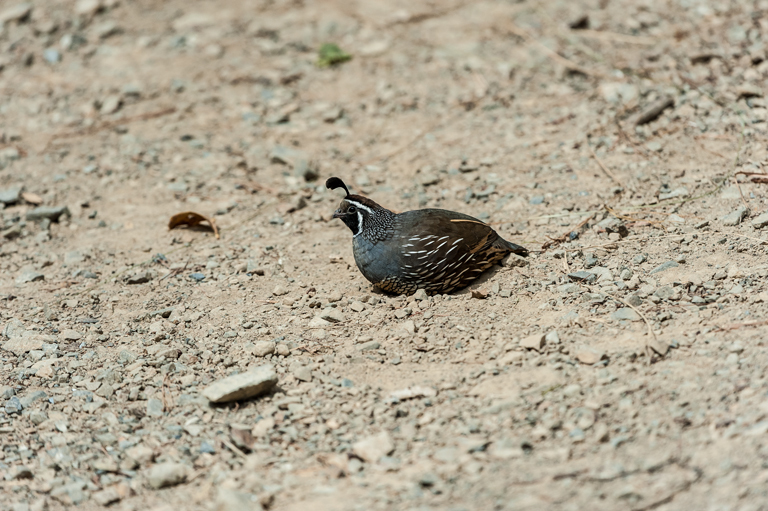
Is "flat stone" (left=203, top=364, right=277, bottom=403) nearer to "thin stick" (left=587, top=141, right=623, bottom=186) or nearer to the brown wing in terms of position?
the brown wing

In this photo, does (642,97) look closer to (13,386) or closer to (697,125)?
(697,125)

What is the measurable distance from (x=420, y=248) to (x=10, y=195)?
4.50 meters

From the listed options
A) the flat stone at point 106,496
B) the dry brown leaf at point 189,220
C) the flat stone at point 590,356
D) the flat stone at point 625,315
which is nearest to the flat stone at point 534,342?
the flat stone at point 590,356

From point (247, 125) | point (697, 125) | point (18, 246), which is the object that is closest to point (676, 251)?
point (697, 125)

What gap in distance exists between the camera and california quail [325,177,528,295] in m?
5.43

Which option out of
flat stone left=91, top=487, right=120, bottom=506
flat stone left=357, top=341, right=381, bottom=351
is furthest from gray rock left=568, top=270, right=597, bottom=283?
flat stone left=91, top=487, right=120, bottom=506

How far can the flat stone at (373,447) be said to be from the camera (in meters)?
3.93

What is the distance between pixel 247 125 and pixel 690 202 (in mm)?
4683

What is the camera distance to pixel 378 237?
559 cm

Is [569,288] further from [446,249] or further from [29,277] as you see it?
[29,277]

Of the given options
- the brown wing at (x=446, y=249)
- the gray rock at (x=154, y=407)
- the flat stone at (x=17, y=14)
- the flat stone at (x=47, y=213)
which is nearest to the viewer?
the gray rock at (x=154, y=407)

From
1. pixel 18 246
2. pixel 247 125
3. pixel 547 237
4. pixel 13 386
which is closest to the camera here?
pixel 13 386

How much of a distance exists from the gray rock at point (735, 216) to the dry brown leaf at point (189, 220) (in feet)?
13.6

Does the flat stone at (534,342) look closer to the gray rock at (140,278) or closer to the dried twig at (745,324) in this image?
the dried twig at (745,324)
